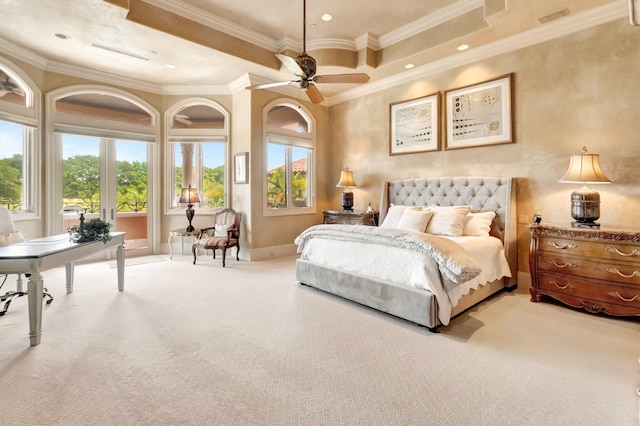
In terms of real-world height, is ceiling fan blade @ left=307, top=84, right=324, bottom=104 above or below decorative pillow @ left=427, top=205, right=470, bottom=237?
above

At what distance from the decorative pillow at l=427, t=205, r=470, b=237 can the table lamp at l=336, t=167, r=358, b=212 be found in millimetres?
2095

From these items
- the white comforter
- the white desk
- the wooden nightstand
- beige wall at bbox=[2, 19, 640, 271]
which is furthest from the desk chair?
the wooden nightstand

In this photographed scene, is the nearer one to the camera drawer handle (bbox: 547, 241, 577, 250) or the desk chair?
the desk chair

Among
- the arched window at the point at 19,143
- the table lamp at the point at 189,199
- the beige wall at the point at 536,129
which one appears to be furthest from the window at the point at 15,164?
the table lamp at the point at 189,199

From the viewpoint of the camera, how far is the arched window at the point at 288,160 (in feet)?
20.6

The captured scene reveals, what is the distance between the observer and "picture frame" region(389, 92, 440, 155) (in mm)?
5133

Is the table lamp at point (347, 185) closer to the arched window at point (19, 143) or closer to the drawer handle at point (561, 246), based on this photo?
the drawer handle at point (561, 246)

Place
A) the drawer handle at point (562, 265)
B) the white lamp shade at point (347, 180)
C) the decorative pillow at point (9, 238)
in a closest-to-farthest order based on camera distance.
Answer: the decorative pillow at point (9, 238)
the drawer handle at point (562, 265)
the white lamp shade at point (347, 180)

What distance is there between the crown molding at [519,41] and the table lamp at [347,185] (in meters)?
1.70

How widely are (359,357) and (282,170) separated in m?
4.78

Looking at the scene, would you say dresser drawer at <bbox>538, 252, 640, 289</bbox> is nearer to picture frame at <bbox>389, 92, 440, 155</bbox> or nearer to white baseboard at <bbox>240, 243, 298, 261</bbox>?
picture frame at <bbox>389, 92, 440, 155</bbox>

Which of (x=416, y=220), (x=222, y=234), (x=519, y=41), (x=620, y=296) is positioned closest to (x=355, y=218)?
(x=416, y=220)

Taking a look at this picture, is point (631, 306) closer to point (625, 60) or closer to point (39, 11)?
point (625, 60)

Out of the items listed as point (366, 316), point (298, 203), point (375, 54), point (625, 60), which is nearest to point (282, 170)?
point (298, 203)
